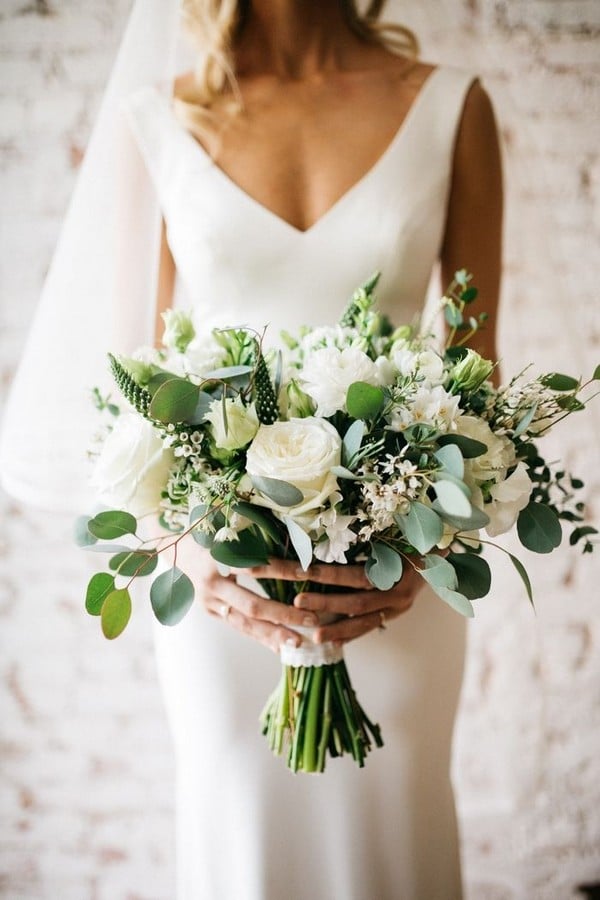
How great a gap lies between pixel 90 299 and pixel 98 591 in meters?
0.55

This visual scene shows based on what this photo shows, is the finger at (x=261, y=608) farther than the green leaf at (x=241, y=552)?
Yes

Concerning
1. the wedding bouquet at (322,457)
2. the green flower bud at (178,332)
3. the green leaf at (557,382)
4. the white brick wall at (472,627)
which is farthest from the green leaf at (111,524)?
the white brick wall at (472,627)

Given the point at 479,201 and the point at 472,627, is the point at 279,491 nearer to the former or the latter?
the point at 479,201

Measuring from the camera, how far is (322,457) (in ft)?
1.99

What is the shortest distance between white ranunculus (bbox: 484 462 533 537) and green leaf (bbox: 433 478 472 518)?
106 mm

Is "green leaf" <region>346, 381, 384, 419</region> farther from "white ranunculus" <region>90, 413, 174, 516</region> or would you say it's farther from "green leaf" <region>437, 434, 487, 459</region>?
"white ranunculus" <region>90, 413, 174, 516</region>

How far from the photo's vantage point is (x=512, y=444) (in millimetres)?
667

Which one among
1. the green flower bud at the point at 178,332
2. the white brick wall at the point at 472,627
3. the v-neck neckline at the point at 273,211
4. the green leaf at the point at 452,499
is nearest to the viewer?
the green leaf at the point at 452,499

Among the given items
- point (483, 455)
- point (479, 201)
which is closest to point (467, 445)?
point (483, 455)

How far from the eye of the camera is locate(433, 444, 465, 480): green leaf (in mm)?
571

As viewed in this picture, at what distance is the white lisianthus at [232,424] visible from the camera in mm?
628

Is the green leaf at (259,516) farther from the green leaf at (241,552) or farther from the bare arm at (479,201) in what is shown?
the bare arm at (479,201)

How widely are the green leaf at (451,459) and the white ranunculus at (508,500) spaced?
8 cm

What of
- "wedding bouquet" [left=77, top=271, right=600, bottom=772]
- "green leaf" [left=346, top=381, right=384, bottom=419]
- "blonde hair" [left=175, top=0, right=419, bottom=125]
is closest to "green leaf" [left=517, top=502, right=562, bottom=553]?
"wedding bouquet" [left=77, top=271, right=600, bottom=772]
